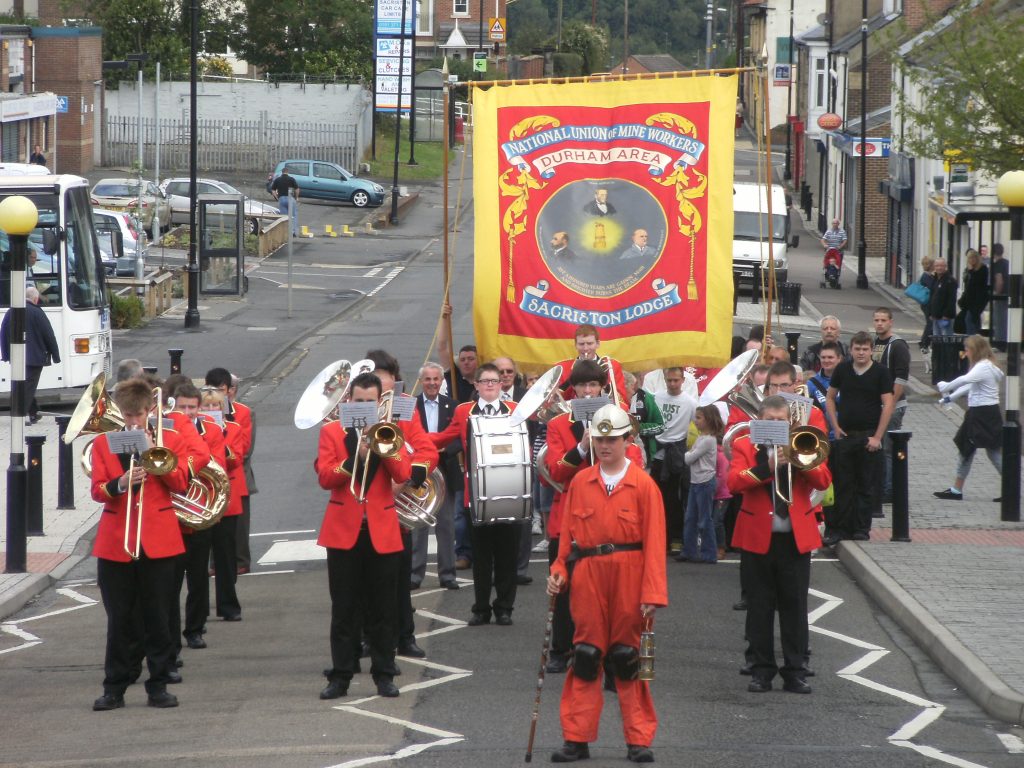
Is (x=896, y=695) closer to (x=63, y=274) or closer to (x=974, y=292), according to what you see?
Result: (x=63, y=274)

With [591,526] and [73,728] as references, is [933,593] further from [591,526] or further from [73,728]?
[73,728]

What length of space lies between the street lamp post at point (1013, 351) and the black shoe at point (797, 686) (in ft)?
20.7

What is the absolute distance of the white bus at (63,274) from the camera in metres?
22.9

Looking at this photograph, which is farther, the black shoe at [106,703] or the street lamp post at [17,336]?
the street lamp post at [17,336]

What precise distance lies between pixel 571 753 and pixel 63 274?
1695 cm

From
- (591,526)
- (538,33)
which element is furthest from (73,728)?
(538,33)

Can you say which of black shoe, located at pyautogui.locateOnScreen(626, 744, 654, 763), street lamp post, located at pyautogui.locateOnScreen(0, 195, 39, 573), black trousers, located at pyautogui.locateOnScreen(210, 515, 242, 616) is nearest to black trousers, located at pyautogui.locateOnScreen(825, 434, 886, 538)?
black trousers, located at pyautogui.locateOnScreen(210, 515, 242, 616)

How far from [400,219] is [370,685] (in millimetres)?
45780

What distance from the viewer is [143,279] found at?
34.2 metres

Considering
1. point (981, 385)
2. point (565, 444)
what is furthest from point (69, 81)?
point (565, 444)

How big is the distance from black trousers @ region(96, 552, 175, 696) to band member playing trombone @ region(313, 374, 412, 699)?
972 mm

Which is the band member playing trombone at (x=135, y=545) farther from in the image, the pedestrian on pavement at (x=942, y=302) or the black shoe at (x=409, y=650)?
the pedestrian on pavement at (x=942, y=302)

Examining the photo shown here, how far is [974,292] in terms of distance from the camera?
88.8ft

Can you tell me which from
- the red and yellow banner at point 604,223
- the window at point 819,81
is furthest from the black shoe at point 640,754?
the window at point 819,81
